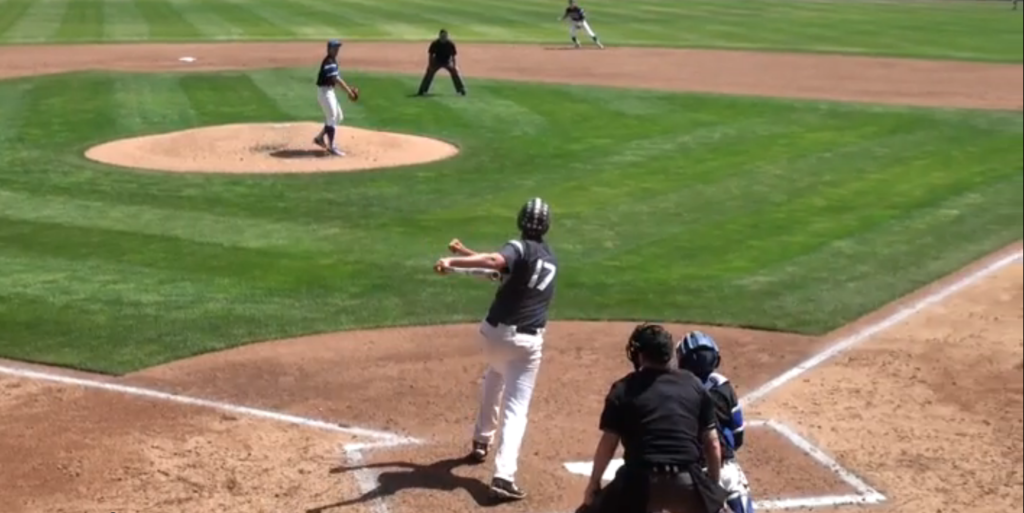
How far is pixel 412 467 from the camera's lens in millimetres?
9531

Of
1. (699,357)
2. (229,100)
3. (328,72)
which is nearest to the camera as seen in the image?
(699,357)

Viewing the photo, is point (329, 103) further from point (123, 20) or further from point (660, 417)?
point (660, 417)

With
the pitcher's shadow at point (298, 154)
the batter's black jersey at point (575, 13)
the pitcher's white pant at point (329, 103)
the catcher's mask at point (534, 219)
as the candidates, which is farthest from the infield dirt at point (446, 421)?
the pitcher's shadow at point (298, 154)

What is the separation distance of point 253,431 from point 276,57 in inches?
655

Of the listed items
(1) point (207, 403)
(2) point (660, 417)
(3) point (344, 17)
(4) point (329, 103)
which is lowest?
(1) point (207, 403)

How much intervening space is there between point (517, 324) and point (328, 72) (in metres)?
9.90

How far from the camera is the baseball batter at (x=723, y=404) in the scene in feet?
22.3

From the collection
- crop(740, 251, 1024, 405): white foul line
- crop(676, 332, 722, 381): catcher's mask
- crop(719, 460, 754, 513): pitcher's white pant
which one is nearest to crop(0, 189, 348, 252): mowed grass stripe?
crop(740, 251, 1024, 405): white foul line

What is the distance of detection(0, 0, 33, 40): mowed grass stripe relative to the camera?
367 inches

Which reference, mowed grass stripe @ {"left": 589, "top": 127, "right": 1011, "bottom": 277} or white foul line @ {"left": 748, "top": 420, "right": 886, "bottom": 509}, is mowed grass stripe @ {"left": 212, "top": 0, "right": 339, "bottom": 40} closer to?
mowed grass stripe @ {"left": 589, "top": 127, "right": 1011, "bottom": 277}

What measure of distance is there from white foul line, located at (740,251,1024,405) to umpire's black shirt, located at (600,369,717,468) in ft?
16.2

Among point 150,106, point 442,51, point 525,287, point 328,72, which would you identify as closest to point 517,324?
point 525,287

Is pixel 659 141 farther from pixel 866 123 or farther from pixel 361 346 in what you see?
pixel 361 346

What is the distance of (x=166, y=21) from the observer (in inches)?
536
